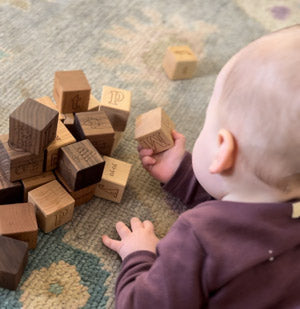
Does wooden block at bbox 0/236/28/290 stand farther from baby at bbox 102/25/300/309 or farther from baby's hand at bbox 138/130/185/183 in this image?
baby's hand at bbox 138/130/185/183

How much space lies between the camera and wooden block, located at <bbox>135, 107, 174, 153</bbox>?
3.18 ft

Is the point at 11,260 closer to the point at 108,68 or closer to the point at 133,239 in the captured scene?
the point at 133,239

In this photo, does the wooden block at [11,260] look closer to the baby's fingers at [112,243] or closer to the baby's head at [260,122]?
the baby's fingers at [112,243]

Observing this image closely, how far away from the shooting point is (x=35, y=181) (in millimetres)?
843

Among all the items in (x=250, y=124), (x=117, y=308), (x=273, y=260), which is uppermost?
(x=250, y=124)

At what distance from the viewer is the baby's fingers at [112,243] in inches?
33.3

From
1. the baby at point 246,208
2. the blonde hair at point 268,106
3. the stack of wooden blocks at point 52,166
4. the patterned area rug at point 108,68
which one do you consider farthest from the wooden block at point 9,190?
the blonde hair at point 268,106

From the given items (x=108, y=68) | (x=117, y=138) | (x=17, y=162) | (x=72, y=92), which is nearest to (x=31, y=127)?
(x=17, y=162)

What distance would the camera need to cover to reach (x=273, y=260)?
25.6 inches

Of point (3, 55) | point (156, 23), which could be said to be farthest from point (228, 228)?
point (156, 23)

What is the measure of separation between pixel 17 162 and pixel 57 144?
3.5 inches

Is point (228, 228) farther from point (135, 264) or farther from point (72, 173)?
point (72, 173)

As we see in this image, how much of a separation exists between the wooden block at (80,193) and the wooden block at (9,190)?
0.08m

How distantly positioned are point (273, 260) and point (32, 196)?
1.54ft
